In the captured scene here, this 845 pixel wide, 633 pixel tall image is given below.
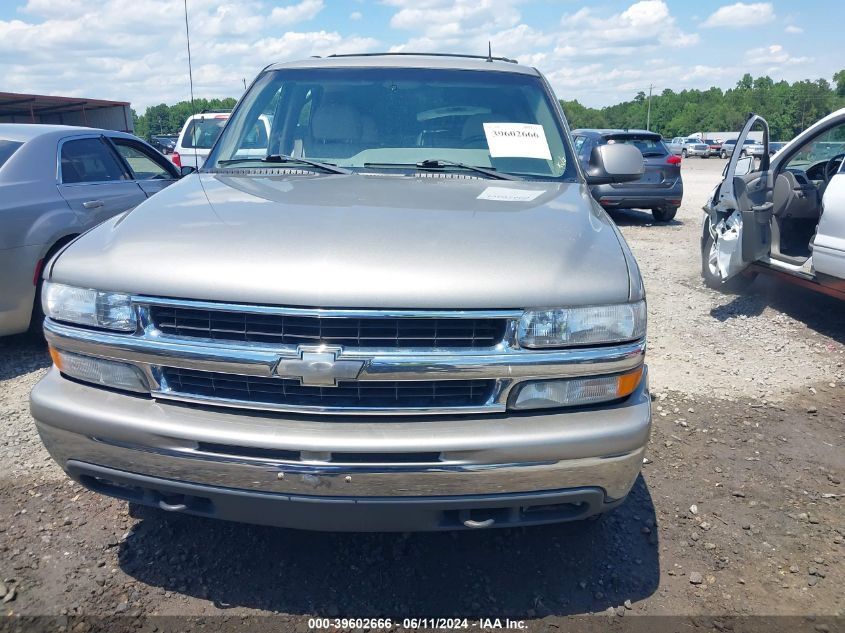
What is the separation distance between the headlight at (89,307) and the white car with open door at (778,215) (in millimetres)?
5115

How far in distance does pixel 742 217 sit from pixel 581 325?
15.3ft

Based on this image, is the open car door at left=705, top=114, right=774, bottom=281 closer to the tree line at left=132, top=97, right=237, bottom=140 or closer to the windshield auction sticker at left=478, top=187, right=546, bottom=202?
the windshield auction sticker at left=478, top=187, right=546, bottom=202

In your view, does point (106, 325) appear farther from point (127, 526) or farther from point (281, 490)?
point (127, 526)

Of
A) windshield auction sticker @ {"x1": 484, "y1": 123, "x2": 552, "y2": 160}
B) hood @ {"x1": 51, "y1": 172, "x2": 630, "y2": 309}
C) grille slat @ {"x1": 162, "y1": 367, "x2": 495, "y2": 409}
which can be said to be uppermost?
windshield auction sticker @ {"x1": 484, "y1": 123, "x2": 552, "y2": 160}

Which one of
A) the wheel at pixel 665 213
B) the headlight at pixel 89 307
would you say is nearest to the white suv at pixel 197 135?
the wheel at pixel 665 213

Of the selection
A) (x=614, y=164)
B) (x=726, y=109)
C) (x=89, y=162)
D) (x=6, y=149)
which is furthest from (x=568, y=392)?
(x=726, y=109)

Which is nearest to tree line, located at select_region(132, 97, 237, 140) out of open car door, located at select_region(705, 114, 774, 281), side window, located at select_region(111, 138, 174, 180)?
side window, located at select_region(111, 138, 174, 180)

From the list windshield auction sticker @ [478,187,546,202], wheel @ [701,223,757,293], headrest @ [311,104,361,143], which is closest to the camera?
windshield auction sticker @ [478,187,546,202]

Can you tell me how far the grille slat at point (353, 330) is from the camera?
2.07 metres

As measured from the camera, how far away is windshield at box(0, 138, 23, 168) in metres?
4.79

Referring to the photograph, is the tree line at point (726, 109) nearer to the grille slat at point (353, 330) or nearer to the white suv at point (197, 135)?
the white suv at point (197, 135)

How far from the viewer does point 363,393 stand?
213 centimetres

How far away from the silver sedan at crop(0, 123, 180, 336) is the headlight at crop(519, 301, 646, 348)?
13.1ft

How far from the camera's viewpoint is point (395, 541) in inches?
110
